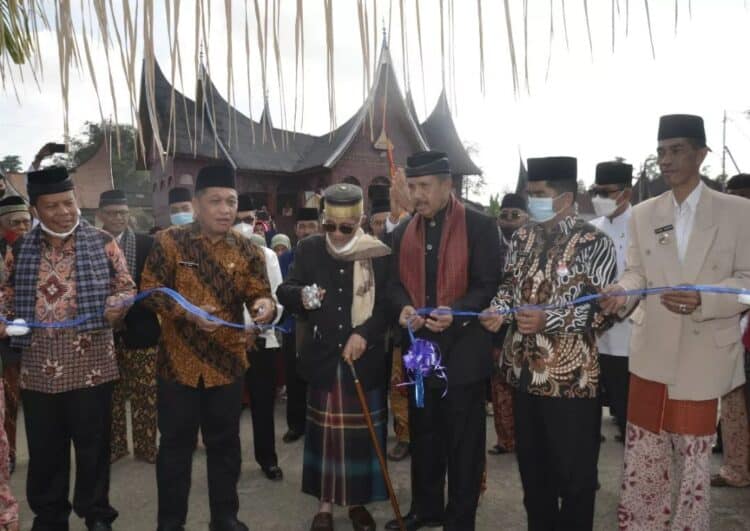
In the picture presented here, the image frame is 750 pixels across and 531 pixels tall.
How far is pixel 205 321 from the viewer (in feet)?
8.91

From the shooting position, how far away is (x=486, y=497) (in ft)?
11.5

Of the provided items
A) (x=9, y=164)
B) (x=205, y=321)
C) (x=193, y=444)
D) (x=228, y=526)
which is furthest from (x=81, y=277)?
(x=9, y=164)

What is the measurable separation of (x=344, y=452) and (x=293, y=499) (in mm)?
764

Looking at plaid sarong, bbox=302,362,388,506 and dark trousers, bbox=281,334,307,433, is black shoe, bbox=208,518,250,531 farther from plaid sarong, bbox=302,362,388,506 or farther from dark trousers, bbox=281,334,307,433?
dark trousers, bbox=281,334,307,433

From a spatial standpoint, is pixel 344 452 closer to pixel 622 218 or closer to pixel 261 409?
pixel 261 409

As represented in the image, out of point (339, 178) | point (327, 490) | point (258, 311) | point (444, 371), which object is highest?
point (339, 178)

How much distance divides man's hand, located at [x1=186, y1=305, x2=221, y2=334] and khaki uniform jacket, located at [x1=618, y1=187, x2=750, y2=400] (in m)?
2.01

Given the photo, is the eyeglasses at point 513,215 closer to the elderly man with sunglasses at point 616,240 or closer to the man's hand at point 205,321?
the elderly man with sunglasses at point 616,240

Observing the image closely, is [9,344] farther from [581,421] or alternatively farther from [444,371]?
[581,421]

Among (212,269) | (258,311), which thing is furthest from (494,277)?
(212,269)

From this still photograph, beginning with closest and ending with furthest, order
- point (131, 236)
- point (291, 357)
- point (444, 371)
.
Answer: point (444, 371) → point (131, 236) → point (291, 357)

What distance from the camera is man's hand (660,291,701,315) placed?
2252 mm

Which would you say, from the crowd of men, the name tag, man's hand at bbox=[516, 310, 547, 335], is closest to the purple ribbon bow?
the crowd of men

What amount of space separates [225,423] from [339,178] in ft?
46.7
